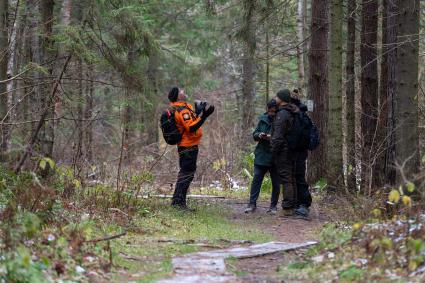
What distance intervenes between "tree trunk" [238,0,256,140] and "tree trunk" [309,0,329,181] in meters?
1.46

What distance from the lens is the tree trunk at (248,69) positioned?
47.9 feet

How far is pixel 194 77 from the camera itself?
24.6 metres

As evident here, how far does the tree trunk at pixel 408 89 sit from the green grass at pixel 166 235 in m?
2.31

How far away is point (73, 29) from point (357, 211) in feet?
19.3

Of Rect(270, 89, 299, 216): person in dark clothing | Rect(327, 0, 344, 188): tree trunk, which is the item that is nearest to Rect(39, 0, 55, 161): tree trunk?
Rect(270, 89, 299, 216): person in dark clothing

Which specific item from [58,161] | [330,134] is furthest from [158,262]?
[330,134]

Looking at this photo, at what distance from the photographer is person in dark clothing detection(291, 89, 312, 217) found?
1124 cm

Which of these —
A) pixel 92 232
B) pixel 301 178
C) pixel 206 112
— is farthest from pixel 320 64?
pixel 92 232

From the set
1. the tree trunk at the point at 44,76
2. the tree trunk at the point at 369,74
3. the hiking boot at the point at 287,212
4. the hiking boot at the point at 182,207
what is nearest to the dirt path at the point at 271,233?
the hiking boot at the point at 287,212

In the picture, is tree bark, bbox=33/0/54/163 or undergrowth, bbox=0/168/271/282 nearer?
undergrowth, bbox=0/168/271/282

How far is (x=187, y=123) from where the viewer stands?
37.2 feet

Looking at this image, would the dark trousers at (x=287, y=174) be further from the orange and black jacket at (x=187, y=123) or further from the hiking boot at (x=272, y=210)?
the orange and black jacket at (x=187, y=123)

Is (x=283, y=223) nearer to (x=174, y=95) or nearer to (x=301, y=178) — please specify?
(x=301, y=178)

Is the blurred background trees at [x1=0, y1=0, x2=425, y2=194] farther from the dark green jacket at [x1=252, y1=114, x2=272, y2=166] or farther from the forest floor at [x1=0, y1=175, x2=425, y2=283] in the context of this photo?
the dark green jacket at [x1=252, y1=114, x2=272, y2=166]
